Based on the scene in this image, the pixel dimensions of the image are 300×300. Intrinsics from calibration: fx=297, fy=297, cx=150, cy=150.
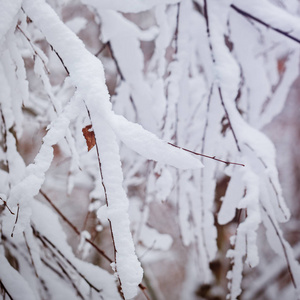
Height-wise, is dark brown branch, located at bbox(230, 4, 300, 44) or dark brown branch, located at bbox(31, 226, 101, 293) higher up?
dark brown branch, located at bbox(230, 4, 300, 44)

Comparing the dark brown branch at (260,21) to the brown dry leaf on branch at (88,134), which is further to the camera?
the dark brown branch at (260,21)

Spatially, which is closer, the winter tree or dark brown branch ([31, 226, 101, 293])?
the winter tree

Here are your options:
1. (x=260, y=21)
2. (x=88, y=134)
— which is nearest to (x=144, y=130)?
(x=88, y=134)

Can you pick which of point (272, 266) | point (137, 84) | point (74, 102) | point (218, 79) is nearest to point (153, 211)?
point (272, 266)

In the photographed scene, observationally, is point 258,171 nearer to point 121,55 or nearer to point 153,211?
point 121,55

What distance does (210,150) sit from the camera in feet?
Answer: 2.45

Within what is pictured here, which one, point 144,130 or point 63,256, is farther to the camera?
point 63,256

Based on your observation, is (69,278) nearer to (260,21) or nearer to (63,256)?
(63,256)

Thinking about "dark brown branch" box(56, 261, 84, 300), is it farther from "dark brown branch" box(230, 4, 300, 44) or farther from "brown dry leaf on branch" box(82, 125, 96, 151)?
"dark brown branch" box(230, 4, 300, 44)

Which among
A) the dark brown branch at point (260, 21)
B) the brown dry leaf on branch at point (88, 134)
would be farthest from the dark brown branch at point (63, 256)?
the dark brown branch at point (260, 21)

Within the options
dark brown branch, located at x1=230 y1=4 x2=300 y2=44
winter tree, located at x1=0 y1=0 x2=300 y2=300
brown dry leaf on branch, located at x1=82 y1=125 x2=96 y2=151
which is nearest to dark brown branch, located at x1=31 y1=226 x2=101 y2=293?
winter tree, located at x1=0 y1=0 x2=300 y2=300

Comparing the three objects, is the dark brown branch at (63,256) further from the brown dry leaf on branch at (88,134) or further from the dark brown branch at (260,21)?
the dark brown branch at (260,21)

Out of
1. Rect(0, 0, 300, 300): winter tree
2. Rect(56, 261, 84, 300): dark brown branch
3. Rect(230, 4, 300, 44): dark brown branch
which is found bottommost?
Rect(56, 261, 84, 300): dark brown branch

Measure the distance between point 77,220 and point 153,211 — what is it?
0.84m
